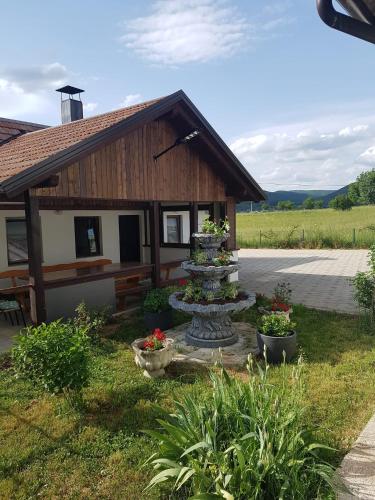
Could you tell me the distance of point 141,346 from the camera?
569cm

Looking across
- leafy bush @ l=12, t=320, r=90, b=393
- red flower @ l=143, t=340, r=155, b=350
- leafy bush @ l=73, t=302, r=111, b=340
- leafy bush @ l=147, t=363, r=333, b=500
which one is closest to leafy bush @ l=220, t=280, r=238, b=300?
red flower @ l=143, t=340, r=155, b=350

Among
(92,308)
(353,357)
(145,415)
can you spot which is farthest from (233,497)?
(92,308)

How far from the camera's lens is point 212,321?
6.72 meters

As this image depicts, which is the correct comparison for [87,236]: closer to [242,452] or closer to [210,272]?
[210,272]

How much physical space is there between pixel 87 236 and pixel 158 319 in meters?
5.36

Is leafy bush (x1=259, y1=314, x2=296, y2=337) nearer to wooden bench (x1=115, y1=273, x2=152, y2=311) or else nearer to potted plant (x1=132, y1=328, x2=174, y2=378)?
potted plant (x1=132, y1=328, x2=174, y2=378)

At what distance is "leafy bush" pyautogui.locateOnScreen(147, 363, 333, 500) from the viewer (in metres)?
2.76

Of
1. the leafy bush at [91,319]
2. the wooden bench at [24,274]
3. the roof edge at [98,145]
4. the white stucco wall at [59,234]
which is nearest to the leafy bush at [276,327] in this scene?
the leafy bush at [91,319]

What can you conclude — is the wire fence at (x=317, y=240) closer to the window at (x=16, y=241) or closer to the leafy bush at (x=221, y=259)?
the leafy bush at (x=221, y=259)

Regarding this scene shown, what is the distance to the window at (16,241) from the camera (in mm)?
9961

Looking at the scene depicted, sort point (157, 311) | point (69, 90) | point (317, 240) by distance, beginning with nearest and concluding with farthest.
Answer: point (157, 311)
point (69, 90)
point (317, 240)

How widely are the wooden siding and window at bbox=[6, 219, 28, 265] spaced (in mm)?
3589

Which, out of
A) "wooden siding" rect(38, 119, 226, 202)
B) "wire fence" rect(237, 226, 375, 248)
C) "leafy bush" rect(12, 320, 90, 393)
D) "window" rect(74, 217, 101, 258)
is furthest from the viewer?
"wire fence" rect(237, 226, 375, 248)

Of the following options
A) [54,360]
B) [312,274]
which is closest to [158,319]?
[54,360]
